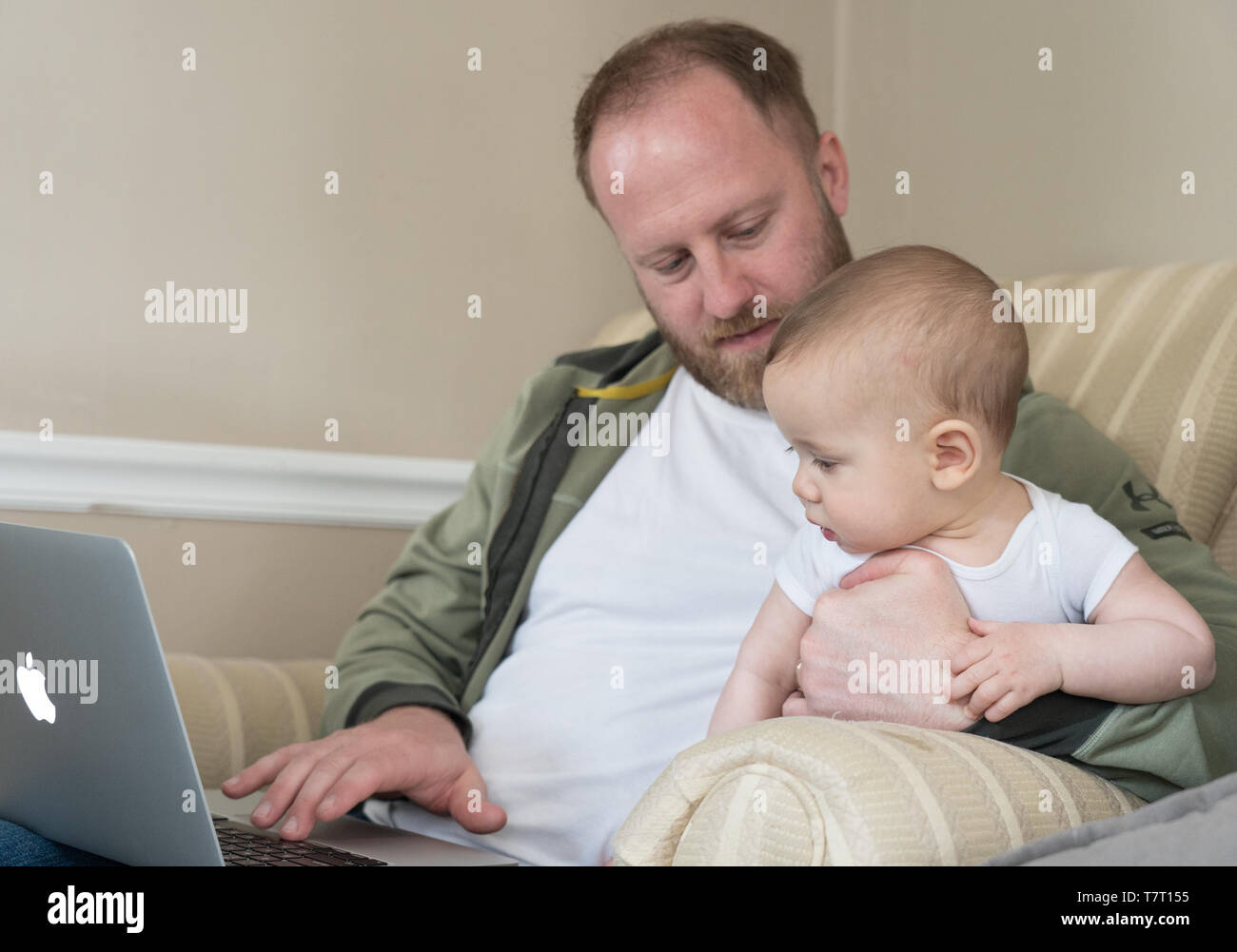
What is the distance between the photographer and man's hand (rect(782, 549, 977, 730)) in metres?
0.87

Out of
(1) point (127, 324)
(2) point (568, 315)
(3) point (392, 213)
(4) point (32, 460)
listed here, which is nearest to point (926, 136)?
(2) point (568, 315)

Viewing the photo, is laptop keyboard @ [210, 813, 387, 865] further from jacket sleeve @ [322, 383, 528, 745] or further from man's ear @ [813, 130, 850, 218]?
man's ear @ [813, 130, 850, 218]

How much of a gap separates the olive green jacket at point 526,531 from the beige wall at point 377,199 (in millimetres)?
480

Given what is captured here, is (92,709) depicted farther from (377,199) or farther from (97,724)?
(377,199)

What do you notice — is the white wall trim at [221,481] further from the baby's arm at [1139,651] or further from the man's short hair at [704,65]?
the baby's arm at [1139,651]

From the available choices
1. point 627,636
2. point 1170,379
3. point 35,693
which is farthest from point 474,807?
point 1170,379

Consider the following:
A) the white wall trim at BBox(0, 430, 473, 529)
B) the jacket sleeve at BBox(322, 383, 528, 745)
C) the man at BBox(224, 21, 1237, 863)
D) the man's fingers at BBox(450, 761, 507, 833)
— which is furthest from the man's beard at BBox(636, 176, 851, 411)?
the white wall trim at BBox(0, 430, 473, 529)

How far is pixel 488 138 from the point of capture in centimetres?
214

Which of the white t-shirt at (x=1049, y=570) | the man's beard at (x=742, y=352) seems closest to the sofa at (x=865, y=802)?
the white t-shirt at (x=1049, y=570)

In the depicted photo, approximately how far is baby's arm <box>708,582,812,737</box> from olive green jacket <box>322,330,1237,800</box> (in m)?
0.33

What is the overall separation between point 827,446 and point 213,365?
1.28 metres

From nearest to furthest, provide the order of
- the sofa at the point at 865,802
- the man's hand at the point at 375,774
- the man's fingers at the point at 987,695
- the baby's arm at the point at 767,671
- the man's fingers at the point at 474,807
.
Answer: the sofa at the point at 865,802, the man's fingers at the point at 987,695, the baby's arm at the point at 767,671, the man's hand at the point at 375,774, the man's fingers at the point at 474,807

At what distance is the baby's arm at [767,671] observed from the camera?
992 mm
